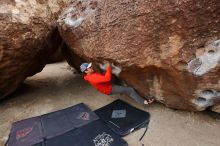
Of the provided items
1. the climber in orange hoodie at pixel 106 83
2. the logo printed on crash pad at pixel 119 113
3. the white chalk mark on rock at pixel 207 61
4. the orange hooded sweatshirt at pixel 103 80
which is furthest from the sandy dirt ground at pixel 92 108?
the white chalk mark on rock at pixel 207 61

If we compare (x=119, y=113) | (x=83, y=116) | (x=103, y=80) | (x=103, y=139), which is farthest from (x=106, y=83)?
(x=103, y=139)

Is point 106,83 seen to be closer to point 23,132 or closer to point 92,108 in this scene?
point 92,108

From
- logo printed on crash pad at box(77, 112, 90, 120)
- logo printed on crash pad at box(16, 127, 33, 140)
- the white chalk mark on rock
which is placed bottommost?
logo printed on crash pad at box(16, 127, 33, 140)

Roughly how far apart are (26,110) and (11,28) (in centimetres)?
146

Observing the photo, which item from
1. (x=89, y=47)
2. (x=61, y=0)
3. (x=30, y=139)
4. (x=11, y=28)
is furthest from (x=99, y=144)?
(x=61, y=0)

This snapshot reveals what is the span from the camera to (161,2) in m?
2.94

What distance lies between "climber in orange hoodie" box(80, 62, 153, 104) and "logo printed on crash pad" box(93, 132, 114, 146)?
795 millimetres

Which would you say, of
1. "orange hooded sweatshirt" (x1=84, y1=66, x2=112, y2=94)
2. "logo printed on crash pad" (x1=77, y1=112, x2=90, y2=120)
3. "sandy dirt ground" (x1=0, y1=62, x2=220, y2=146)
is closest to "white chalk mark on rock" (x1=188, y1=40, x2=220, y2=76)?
"sandy dirt ground" (x1=0, y1=62, x2=220, y2=146)

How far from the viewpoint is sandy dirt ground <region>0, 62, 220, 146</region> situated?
10.3 feet

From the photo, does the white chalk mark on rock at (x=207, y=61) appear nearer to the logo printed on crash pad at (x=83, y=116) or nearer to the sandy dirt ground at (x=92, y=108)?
the sandy dirt ground at (x=92, y=108)

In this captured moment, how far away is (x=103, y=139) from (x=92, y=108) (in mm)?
990

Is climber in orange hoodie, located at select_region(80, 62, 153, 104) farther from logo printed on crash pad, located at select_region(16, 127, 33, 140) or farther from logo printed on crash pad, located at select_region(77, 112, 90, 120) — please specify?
logo printed on crash pad, located at select_region(16, 127, 33, 140)

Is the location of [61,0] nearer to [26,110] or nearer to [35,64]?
[35,64]

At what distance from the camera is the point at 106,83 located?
3.74m
